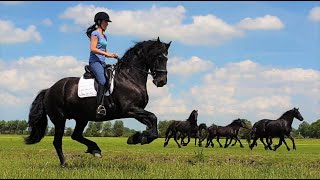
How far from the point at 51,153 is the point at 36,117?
1117 centimetres

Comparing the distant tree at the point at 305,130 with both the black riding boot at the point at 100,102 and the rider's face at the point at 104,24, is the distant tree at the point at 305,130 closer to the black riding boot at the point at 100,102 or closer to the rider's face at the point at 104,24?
the rider's face at the point at 104,24

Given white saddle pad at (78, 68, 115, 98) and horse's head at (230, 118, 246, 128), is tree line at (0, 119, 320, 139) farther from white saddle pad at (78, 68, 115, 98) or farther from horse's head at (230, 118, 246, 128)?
white saddle pad at (78, 68, 115, 98)

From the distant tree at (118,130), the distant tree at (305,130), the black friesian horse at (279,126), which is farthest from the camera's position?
the distant tree at (305,130)

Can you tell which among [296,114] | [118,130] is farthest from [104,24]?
[118,130]

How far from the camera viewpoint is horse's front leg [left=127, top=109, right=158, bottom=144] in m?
10.6

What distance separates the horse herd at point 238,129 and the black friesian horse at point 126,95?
20.6 metres

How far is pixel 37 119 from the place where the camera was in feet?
44.3

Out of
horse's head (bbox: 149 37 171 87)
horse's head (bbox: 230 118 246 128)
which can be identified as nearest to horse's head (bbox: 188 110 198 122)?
horse's head (bbox: 230 118 246 128)

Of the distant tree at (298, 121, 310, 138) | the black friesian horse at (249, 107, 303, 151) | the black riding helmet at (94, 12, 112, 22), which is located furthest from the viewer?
the distant tree at (298, 121, 310, 138)

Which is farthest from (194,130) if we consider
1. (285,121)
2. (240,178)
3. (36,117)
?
(240,178)

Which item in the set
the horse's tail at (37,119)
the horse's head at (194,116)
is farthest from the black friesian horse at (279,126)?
the horse's tail at (37,119)

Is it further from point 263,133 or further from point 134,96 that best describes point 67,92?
point 263,133

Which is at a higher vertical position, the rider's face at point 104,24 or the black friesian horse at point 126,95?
the rider's face at point 104,24

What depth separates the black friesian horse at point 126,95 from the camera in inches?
429
